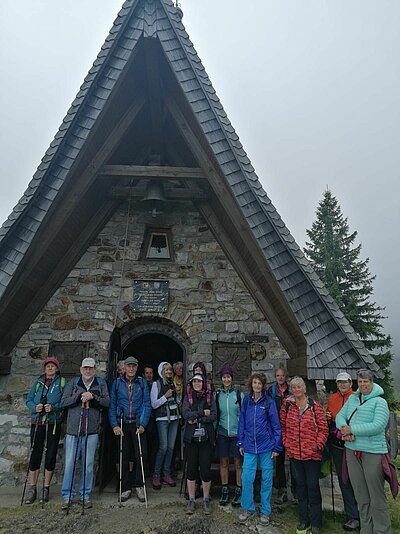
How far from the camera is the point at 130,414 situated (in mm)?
4844

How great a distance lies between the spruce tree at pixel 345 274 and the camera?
1532 centimetres

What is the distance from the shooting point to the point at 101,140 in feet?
17.6

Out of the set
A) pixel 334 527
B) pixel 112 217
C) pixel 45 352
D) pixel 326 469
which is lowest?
pixel 334 527

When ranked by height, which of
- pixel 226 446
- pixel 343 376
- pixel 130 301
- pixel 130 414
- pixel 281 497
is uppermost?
pixel 130 301

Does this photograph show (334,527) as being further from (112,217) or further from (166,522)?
(112,217)

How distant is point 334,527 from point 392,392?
39.4 ft

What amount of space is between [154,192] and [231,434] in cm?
362

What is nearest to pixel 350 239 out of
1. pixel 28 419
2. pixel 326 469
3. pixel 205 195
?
pixel 205 195

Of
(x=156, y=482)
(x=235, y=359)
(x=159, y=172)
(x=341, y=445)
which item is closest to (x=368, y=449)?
(x=341, y=445)

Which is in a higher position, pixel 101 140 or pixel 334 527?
pixel 101 140

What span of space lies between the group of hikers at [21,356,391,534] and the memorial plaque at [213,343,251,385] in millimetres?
842

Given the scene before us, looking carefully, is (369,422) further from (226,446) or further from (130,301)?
(130,301)

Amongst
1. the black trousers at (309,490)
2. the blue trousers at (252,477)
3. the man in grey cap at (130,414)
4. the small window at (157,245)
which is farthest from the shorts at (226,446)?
the small window at (157,245)

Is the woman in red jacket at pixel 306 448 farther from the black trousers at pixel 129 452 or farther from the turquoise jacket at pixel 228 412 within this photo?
the black trousers at pixel 129 452
